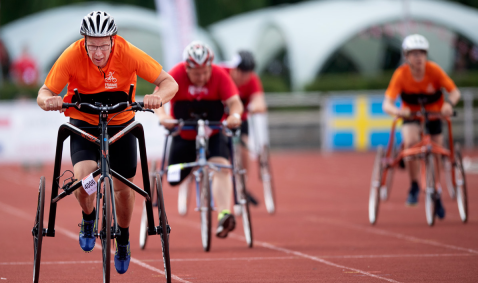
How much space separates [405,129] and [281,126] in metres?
14.9

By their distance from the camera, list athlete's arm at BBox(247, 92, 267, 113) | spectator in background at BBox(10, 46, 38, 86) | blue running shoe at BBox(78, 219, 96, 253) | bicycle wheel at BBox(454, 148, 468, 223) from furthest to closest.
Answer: spectator in background at BBox(10, 46, 38, 86)
athlete's arm at BBox(247, 92, 267, 113)
bicycle wheel at BBox(454, 148, 468, 223)
blue running shoe at BBox(78, 219, 96, 253)

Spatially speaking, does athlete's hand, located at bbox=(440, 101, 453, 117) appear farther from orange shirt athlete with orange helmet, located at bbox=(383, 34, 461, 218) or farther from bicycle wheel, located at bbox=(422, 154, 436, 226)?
bicycle wheel, located at bbox=(422, 154, 436, 226)

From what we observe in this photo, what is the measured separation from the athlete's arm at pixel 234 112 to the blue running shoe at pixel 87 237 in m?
2.51

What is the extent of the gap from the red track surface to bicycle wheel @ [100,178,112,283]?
121 centimetres

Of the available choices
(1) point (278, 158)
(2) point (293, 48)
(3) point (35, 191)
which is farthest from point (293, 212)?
(2) point (293, 48)

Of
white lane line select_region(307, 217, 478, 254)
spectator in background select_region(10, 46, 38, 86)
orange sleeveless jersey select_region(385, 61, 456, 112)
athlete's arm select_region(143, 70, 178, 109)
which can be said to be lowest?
white lane line select_region(307, 217, 478, 254)

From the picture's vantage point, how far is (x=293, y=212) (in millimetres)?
12328

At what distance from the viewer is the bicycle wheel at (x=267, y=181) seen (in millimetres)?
12141

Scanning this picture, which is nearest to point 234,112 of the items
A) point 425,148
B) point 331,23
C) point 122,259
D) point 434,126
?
point 425,148

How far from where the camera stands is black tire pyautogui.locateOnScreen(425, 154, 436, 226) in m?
10.0

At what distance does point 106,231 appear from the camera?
583cm

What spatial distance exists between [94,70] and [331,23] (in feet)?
90.6

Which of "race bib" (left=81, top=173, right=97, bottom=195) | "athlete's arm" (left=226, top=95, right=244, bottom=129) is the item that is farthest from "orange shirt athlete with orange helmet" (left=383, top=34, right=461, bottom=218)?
"race bib" (left=81, top=173, right=97, bottom=195)

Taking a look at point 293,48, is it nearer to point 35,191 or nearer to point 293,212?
point 35,191
